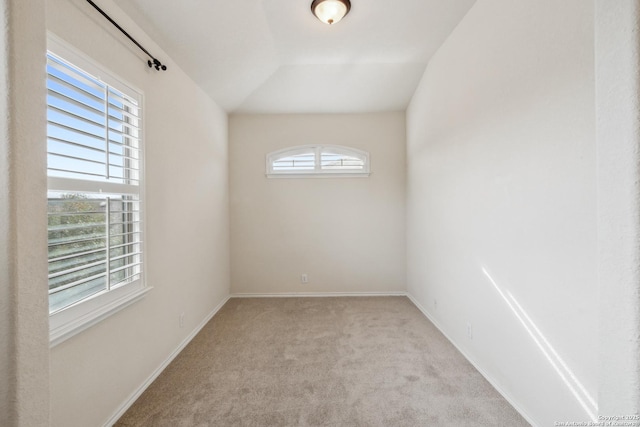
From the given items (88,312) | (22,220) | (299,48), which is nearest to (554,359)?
(22,220)

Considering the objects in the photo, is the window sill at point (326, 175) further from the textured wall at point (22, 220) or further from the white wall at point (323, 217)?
the textured wall at point (22, 220)

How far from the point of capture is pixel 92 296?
1552mm

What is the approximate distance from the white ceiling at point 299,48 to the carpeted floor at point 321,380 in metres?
2.64

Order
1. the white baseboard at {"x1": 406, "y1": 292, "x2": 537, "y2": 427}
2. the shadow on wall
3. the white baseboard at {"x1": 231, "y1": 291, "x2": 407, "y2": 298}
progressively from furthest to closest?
the white baseboard at {"x1": 231, "y1": 291, "x2": 407, "y2": 298} < the white baseboard at {"x1": 406, "y1": 292, "x2": 537, "y2": 427} < the shadow on wall

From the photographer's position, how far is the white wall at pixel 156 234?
1.45 metres

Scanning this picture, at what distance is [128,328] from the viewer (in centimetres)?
184

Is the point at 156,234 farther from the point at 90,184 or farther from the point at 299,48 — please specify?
the point at 299,48

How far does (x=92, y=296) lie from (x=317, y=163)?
3020 mm

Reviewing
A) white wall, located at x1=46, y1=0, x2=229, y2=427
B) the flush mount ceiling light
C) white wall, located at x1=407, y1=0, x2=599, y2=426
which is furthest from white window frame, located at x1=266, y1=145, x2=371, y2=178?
the flush mount ceiling light

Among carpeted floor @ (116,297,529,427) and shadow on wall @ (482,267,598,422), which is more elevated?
shadow on wall @ (482,267,598,422)

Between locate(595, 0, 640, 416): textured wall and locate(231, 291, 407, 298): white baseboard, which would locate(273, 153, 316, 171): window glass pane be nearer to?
locate(231, 291, 407, 298): white baseboard

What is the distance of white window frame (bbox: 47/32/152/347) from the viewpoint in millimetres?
1320

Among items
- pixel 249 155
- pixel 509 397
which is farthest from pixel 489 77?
pixel 249 155

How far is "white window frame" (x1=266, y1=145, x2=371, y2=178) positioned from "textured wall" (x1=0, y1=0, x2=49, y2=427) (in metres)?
3.19
